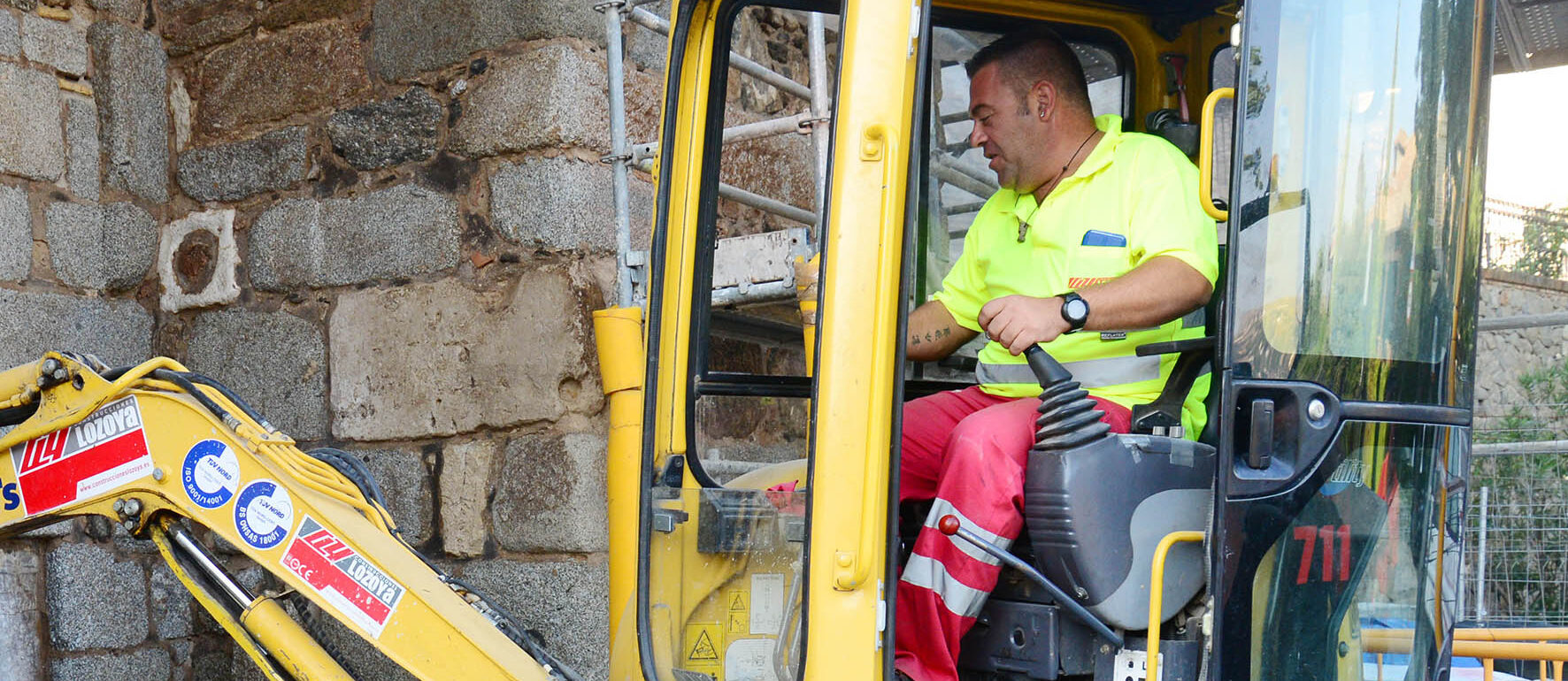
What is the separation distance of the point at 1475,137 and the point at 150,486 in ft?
8.59

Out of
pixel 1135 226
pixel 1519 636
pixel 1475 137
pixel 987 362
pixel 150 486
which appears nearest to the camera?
pixel 1475 137

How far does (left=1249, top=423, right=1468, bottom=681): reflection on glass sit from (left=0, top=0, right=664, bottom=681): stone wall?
2255 millimetres

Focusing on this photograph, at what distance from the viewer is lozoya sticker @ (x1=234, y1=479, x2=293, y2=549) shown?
2922mm

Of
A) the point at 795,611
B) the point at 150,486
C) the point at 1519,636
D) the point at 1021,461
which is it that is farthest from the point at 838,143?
the point at 1519,636

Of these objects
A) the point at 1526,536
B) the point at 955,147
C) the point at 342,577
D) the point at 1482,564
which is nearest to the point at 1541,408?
the point at 1526,536

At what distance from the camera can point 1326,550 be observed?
1995 millimetres

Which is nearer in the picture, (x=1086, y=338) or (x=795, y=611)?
(x=795, y=611)

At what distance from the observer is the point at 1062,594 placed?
6.95 ft

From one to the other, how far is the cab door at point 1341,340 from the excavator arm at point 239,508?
1533 mm

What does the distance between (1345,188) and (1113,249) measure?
1.72 ft

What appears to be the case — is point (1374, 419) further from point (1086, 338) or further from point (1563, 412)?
point (1563, 412)

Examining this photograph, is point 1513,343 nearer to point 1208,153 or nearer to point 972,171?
point 972,171

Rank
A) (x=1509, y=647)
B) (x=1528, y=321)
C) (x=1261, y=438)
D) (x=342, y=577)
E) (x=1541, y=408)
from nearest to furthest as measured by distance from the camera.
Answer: (x=1261, y=438) < (x=342, y=577) < (x=1509, y=647) < (x=1528, y=321) < (x=1541, y=408)

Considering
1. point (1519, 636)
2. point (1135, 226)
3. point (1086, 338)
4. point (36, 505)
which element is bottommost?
point (1519, 636)
